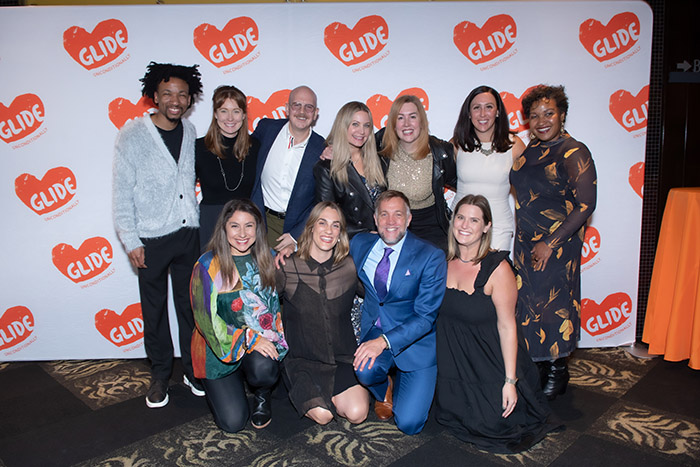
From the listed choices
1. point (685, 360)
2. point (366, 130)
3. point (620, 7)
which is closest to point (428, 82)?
point (366, 130)

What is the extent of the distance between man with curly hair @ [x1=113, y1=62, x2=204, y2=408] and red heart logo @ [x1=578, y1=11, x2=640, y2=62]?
2.59 meters

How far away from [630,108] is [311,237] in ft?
8.12

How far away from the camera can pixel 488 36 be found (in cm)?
340

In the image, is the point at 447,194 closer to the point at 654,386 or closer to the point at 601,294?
the point at 601,294

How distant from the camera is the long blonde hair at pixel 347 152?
8.93ft

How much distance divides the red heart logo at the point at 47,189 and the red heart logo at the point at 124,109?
1.56ft

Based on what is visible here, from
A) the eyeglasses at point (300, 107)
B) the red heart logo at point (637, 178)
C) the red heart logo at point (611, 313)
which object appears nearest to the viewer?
the eyeglasses at point (300, 107)

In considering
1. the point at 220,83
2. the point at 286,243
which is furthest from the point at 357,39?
the point at 286,243

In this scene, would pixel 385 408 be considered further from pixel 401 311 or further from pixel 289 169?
pixel 289 169

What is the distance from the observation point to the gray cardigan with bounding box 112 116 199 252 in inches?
107

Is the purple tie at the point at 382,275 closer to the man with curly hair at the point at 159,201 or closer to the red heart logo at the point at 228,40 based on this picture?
the man with curly hair at the point at 159,201

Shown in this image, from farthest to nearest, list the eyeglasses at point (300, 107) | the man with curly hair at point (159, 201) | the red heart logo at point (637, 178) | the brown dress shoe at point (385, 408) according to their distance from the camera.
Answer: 1. the red heart logo at point (637, 178)
2. the eyeglasses at point (300, 107)
3. the man with curly hair at point (159, 201)
4. the brown dress shoe at point (385, 408)

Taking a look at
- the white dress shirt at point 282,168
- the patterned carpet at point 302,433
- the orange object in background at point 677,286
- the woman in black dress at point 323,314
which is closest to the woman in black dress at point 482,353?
the patterned carpet at point 302,433

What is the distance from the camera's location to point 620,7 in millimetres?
3414
